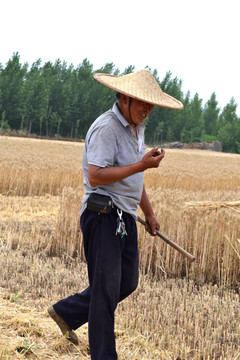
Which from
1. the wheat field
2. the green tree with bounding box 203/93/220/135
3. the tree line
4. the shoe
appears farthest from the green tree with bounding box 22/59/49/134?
the shoe

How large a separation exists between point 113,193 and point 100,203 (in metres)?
0.12

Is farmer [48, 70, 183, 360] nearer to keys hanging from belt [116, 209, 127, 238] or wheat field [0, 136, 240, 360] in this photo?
keys hanging from belt [116, 209, 127, 238]

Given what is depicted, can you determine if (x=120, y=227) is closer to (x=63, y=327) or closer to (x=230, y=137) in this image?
(x=63, y=327)

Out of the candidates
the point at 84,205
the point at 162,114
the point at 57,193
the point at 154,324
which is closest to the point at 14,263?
the point at 154,324

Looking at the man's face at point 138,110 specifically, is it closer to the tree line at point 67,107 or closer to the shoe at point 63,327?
the shoe at point 63,327

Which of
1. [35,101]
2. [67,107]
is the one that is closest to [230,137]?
[67,107]

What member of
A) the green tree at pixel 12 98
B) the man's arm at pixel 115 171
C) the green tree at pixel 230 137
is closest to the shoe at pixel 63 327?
the man's arm at pixel 115 171

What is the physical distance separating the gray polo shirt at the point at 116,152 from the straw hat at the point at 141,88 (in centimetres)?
15

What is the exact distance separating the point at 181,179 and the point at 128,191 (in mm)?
9520

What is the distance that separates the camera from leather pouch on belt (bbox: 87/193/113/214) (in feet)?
8.21

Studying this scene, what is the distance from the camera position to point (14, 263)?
4.58 metres

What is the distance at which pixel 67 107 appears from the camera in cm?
5703

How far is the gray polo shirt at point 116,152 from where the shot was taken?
246 centimetres

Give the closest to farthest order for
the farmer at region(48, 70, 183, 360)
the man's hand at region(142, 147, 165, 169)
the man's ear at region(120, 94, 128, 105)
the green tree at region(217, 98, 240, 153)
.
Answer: the man's hand at region(142, 147, 165, 169) < the farmer at region(48, 70, 183, 360) < the man's ear at region(120, 94, 128, 105) < the green tree at region(217, 98, 240, 153)
